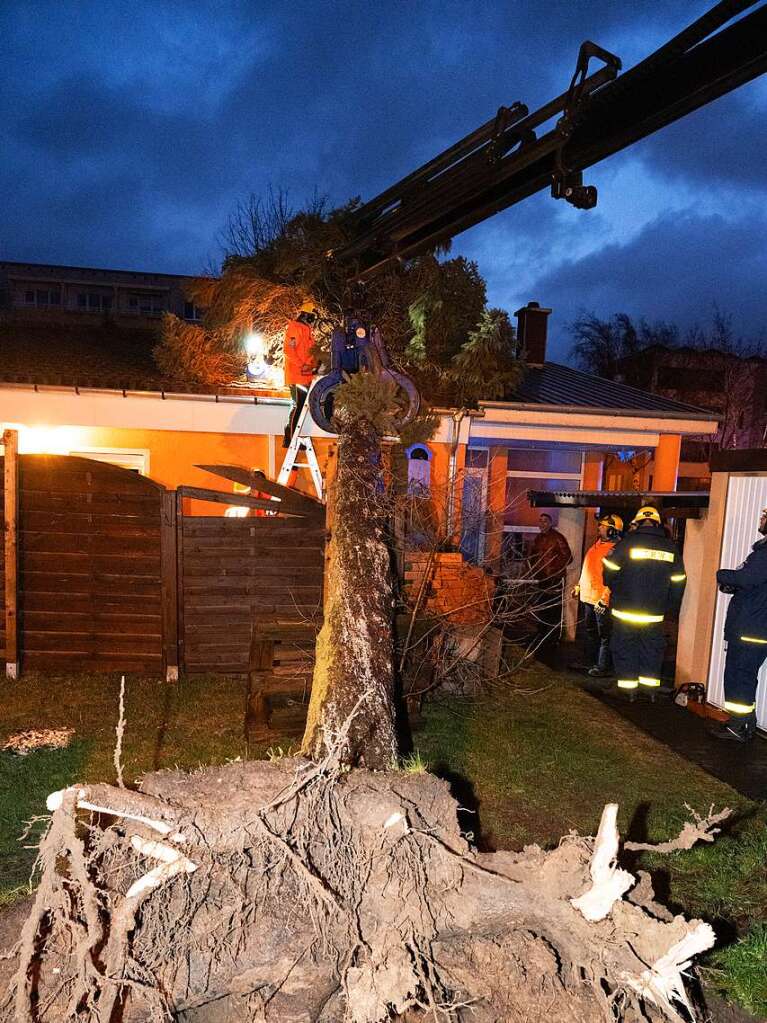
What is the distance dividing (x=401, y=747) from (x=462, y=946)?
105 inches

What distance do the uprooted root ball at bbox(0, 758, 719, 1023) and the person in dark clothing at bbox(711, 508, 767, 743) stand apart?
389 cm

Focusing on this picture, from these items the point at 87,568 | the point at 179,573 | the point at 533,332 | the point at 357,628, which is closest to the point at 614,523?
the point at 357,628

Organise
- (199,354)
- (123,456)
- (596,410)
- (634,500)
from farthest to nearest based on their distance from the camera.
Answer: (596,410) < (123,456) < (199,354) < (634,500)

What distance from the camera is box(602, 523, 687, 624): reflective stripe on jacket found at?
623 centimetres

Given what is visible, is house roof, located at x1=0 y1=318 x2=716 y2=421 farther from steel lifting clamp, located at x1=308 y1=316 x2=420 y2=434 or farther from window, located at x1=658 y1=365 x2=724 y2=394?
window, located at x1=658 y1=365 x2=724 y2=394

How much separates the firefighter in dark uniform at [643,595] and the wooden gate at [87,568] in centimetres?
486

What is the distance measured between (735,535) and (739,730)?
185cm

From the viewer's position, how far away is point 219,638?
22.2ft

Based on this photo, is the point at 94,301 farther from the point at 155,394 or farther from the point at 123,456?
the point at 155,394

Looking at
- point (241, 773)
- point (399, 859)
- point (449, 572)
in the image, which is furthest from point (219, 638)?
point (399, 859)

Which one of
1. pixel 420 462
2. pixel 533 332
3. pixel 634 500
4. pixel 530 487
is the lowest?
pixel 530 487

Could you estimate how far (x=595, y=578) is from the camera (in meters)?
7.63

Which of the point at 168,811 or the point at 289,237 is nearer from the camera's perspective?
the point at 168,811

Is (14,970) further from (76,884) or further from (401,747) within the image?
(401,747)
